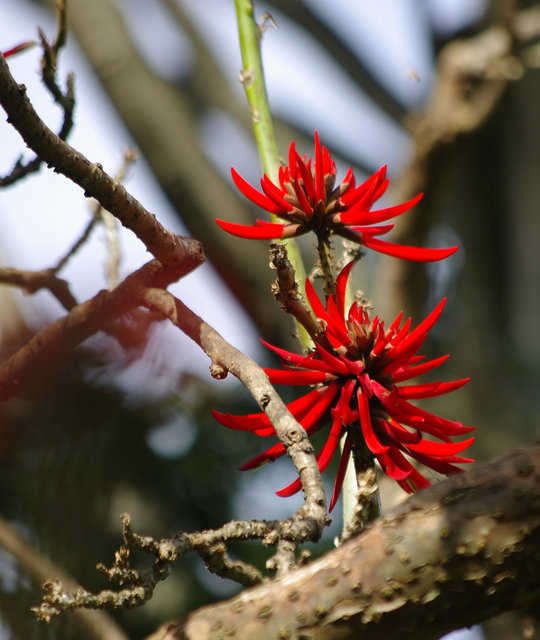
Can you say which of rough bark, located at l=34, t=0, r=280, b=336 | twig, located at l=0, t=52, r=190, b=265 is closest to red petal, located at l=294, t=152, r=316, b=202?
twig, located at l=0, t=52, r=190, b=265

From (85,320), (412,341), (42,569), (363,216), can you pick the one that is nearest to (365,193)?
(363,216)

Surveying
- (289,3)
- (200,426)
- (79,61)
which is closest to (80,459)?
(200,426)

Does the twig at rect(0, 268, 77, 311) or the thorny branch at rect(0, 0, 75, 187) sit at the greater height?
the thorny branch at rect(0, 0, 75, 187)

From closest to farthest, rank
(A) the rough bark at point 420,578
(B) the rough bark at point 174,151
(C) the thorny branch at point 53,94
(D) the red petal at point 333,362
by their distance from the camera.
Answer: (A) the rough bark at point 420,578, (D) the red petal at point 333,362, (C) the thorny branch at point 53,94, (B) the rough bark at point 174,151

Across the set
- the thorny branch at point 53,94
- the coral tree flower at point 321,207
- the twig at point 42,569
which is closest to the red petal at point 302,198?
the coral tree flower at point 321,207

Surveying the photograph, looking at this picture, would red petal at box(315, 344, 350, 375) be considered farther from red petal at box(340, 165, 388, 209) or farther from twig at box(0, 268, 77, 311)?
twig at box(0, 268, 77, 311)

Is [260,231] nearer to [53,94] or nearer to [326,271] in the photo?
[326,271]

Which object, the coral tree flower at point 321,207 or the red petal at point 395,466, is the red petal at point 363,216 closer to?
the coral tree flower at point 321,207
